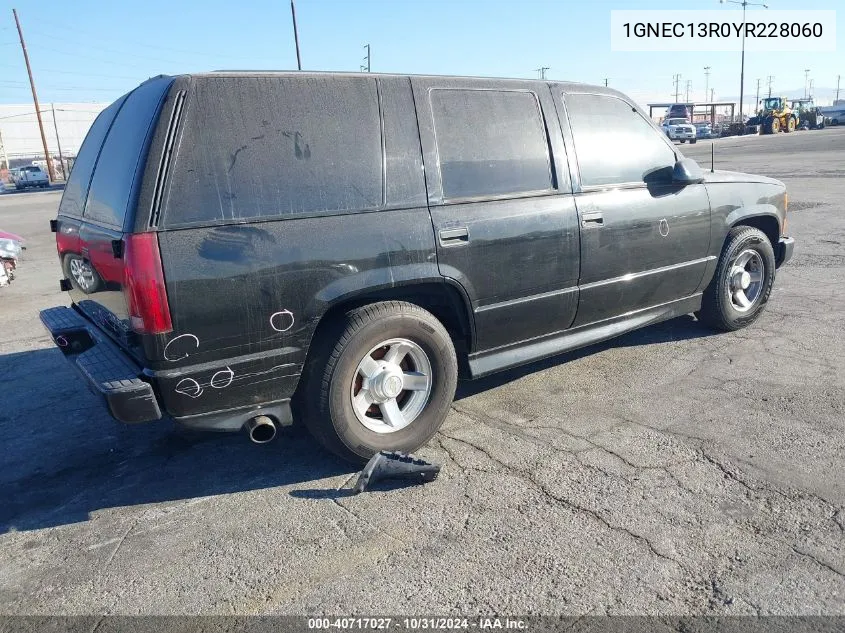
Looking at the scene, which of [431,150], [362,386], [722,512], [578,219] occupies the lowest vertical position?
[722,512]

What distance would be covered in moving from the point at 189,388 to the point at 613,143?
10.2 ft

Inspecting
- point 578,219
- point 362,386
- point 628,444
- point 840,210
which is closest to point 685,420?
point 628,444

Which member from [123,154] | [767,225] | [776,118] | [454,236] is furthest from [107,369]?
[776,118]

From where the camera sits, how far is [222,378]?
3189 mm

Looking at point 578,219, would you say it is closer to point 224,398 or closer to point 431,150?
point 431,150

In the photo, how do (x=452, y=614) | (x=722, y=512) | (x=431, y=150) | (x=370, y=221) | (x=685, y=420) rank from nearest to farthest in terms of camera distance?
(x=452, y=614)
(x=722, y=512)
(x=370, y=221)
(x=431, y=150)
(x=685, y=420)

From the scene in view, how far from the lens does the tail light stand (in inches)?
115

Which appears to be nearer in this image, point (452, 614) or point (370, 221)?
point (452, 614)

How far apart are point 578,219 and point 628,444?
1.39 meters

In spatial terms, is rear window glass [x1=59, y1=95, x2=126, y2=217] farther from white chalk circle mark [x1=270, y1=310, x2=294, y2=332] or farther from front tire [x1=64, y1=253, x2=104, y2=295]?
white chalk circle mark [x1=270, y1=310, x2=294, y2=332]

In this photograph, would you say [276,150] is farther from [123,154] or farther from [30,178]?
[30,178]

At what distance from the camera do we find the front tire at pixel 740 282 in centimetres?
537

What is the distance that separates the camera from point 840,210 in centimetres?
1185

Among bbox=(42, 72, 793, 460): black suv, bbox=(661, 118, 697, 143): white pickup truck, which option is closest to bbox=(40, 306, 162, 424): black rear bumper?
bbox=(42, 72, 793, 460): black suv
